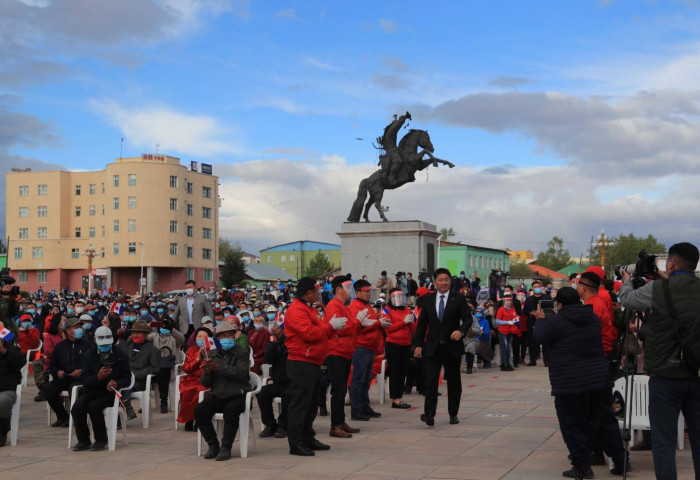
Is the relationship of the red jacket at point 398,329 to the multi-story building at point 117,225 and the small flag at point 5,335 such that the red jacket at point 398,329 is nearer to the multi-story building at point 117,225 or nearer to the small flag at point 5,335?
the small flag at point 5,335

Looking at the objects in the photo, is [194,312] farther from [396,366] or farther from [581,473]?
[581,473]

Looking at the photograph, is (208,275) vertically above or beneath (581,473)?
above

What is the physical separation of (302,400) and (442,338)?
7.81 feet

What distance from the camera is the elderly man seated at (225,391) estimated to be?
29.2 ft

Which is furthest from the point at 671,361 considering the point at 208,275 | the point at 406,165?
the point at 208,275

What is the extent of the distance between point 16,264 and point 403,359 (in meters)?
84.0

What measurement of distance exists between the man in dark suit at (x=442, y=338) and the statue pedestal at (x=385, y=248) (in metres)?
22.8

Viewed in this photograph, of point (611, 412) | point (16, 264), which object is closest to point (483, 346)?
point (611, 412)

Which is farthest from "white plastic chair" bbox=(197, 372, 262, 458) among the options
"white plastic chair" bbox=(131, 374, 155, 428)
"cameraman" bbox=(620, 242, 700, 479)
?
"cameraman" bbox=(620, 242, 700, 479)

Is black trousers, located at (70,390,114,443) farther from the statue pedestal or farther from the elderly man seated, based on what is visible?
the statue pedestal

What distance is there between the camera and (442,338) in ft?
34.7

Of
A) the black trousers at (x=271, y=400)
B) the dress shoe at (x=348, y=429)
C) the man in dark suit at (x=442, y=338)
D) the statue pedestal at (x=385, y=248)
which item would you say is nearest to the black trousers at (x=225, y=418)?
the black trousers at (x=271, y=400)

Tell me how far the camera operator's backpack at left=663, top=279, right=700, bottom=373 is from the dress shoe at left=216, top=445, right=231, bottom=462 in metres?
4.91

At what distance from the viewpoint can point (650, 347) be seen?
604 centimetres
